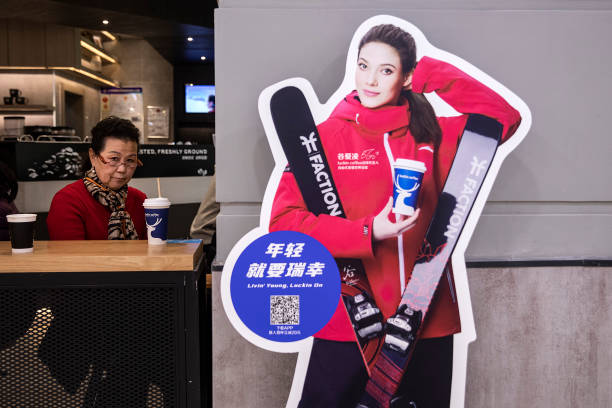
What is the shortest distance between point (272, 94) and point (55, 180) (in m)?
4.21

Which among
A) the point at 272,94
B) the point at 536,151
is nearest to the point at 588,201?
the point at 536,151

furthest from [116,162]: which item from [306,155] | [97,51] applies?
[97,51]

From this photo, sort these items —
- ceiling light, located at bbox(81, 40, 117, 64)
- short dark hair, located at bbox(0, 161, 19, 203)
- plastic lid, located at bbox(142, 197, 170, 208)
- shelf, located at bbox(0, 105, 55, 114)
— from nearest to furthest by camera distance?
plastic lid, located at bbox(142, 197, 170, 208)
short dark hair, located at bbox(0, 161, 19, 203)
shelf, located at bbox(0, 105, 55, 114)
ceiling light, located at bbox(81, 40, 117, 64)

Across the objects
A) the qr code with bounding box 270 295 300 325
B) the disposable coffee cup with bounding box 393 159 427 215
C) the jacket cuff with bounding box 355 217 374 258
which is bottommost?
the qr code with bounding box 270 295 300 325

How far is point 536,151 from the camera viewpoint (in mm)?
1721

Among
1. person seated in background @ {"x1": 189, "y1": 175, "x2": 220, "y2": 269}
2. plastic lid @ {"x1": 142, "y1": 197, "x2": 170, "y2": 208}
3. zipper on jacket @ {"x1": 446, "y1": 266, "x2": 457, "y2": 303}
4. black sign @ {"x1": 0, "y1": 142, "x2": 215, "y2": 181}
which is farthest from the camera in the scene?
black sign @ {"x1": 0, "y1": 142, "x2": 215, "y2": 181}

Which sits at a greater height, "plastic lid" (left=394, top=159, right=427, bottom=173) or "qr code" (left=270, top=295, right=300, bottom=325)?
"plastic lid" (left=394, top=159, right=427, bottom=173)

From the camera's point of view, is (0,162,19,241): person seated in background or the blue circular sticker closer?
the blue circular sticker

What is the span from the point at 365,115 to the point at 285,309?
30.4 inches

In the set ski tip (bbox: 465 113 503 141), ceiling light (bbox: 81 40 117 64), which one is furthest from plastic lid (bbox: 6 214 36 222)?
ceiling light (bbox: 81 40 117 64)

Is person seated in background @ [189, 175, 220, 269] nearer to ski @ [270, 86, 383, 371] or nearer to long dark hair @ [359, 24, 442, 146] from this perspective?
ski @ [270, 86, 383, 371]

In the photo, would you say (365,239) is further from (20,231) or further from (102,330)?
(20,231)

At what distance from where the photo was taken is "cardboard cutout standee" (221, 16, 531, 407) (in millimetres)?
1623

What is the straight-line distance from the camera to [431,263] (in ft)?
5.51
